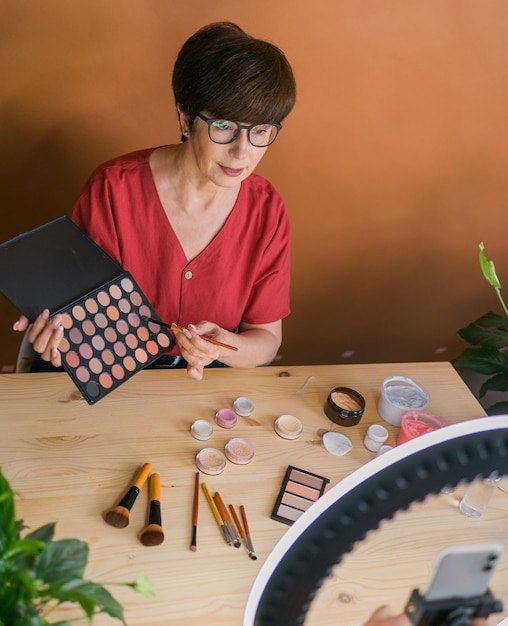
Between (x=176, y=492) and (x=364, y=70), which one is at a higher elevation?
(x=364, y=70)

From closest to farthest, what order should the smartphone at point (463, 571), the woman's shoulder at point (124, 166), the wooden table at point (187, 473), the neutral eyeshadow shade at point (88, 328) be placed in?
the smartphone at point (463, 571), the wooden table at point (187, 473), the neutral eyeshadow shade at point (88, 328), the woman's shoulder at point (124, 166)

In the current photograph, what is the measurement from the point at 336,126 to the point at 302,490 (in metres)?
0.93

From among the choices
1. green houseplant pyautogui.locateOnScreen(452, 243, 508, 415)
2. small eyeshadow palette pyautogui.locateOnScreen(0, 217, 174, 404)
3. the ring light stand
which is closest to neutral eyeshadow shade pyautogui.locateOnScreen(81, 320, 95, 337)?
small eyeshadow palette pyautogui.locateOnScreen(0, 217, 174, 404)

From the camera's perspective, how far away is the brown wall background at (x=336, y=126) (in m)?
1.33

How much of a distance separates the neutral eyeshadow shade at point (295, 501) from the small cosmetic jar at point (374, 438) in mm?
191

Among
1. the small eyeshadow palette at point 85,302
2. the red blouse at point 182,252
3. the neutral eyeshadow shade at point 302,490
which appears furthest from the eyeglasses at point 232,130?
the neutral eyeshadow shade at point 302,490

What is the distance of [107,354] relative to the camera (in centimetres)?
106

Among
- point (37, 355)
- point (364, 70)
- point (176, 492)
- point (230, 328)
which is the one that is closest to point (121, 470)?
point (176, 492)

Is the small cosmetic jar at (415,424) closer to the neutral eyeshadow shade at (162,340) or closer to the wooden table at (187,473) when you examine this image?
the wooden table at (187,473)

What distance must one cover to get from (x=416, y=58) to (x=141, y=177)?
0.73m

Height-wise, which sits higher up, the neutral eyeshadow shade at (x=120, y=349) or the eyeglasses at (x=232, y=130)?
the eyeglasses at (x=232, y=130)

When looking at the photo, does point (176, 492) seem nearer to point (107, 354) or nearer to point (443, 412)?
point (107, 354)

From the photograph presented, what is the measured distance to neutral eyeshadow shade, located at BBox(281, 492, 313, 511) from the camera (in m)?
0.98

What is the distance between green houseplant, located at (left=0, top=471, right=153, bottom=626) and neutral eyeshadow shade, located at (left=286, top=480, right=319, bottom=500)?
51 cm
